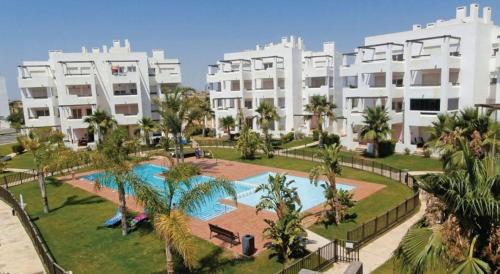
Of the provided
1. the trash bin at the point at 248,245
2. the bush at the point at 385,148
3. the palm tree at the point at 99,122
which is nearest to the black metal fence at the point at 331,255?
the trash bin at the point at 248,245

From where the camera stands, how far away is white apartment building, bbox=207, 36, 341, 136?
56.4 metres

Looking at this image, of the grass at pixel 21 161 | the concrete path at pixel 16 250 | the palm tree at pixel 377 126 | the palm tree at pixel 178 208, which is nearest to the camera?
the palm tree at pixel 178 208

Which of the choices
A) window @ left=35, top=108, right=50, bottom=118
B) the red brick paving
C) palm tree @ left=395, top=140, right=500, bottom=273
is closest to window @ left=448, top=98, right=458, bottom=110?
the red brick paving

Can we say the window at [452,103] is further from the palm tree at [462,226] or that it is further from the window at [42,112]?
the window at [42,112]

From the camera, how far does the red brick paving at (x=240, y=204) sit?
20.2 m

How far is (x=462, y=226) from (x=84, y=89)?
186 ft

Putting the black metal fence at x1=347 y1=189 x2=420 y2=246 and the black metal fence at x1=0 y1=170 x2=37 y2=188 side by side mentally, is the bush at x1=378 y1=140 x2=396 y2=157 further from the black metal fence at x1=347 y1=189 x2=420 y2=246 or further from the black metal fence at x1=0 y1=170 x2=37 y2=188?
the black metal fence at x1=0 y1=170 x2=37 y2=188

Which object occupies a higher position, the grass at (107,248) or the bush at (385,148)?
the bush at (385,148)

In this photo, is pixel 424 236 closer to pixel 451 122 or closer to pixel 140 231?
pixel 140 231

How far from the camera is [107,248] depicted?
61.0 ft

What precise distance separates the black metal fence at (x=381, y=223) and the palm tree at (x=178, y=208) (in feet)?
23.9

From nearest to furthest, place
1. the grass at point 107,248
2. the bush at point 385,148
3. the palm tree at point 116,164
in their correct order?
1. the grass at point 107,248
2. the palm tree at point 116,164
3. the bush at point 385,148

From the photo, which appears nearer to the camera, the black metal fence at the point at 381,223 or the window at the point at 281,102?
the black metal fence at the point at 381,223

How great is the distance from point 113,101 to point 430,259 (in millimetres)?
52528
